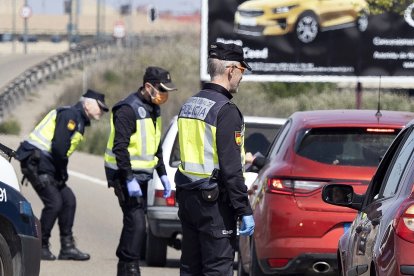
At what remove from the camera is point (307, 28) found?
88.5 ft

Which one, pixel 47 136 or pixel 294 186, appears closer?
pixel 294 186

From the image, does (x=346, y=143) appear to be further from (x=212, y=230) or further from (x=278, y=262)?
(x=212, y=230)

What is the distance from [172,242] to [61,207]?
1421 millimetres

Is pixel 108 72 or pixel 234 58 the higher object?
pixel 234 58

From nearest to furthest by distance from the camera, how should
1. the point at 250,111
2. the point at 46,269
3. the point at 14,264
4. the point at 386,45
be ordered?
the point at 14,264
the point at 46,269
the point at 386,45
the point at 250,111

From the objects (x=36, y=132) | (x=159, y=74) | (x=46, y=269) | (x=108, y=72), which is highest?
(x=159, y=74)

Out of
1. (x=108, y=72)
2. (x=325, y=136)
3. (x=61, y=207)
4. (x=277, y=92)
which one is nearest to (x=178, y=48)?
(x=108, y=72)

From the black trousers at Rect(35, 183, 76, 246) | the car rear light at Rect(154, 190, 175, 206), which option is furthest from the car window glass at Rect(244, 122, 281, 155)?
the black trousers at Rect(35, 183, 76, 246)

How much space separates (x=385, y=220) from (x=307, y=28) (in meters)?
20.6

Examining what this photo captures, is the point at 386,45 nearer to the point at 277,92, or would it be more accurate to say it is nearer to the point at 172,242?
the point at 277,92

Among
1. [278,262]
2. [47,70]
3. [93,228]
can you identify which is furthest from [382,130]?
[47,70]

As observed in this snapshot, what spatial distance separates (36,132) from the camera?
1418 centimetres

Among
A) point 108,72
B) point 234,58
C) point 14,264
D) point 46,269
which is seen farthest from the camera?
point 108,72

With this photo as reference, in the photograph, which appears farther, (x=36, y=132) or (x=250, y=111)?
(x=250, y=111)
